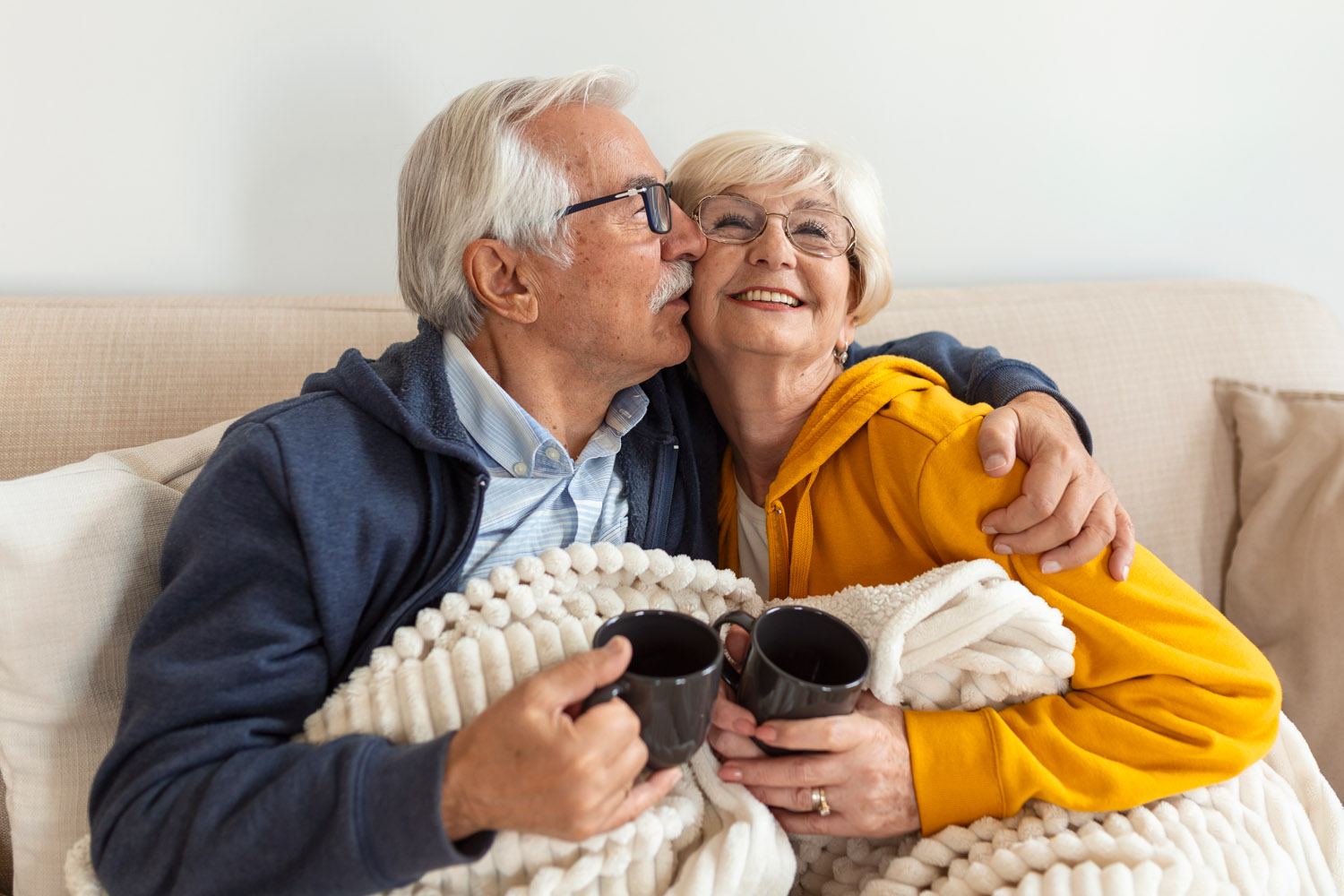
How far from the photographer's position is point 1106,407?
1.76 metres

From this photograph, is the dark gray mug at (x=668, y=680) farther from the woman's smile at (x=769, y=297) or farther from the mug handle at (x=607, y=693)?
the woman's smile at (x=769, y=297)

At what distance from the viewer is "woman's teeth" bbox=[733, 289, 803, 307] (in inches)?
53.2

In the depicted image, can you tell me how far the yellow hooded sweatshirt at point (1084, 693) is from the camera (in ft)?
3.50

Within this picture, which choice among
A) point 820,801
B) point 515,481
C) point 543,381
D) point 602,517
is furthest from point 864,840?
point 543,381

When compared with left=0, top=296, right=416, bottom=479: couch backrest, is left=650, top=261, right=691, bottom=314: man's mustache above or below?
above

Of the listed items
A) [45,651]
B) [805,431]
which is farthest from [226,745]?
[805,431]

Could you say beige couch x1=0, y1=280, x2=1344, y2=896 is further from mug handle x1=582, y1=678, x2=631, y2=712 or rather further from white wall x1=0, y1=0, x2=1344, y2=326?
mug handle x1=582, y1=678, x2=631, y2=712

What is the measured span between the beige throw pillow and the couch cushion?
6.55 feet

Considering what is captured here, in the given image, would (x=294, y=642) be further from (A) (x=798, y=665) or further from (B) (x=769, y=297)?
(B) (x=769, y=297)

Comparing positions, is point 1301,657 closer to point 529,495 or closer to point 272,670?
point 529,495

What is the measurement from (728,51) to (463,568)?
1.28 metres

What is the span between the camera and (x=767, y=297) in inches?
53.2

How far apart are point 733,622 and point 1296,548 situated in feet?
4.26

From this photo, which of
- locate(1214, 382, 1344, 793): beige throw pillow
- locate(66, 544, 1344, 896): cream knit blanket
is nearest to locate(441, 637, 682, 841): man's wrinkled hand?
locate(66, 544, 1344, 896): cream knit blanket
